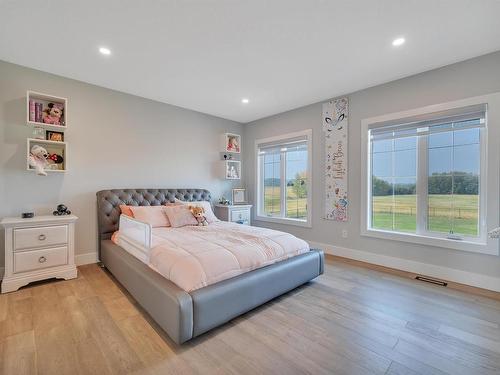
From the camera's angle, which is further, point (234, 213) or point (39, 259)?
point (234, 213)

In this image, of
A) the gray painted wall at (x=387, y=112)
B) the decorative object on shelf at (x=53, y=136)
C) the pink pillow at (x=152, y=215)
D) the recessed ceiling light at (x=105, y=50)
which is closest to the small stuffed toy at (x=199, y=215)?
the pink pillow at (x=152, y=215)

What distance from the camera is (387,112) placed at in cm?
321

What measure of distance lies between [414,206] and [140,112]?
13.8 feet

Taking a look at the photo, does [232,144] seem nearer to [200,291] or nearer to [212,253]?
[212,253]

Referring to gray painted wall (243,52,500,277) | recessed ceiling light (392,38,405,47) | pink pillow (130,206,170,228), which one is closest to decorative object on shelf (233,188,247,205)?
gray painted wall (243,52,500,277)

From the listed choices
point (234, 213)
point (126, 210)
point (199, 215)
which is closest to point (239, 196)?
point (234, 213)

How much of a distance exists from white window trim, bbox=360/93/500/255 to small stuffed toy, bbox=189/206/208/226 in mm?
2314

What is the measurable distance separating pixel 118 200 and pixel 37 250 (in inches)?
40.6

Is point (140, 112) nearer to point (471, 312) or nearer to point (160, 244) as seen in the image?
point (160, 244)

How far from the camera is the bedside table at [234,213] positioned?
442 cm

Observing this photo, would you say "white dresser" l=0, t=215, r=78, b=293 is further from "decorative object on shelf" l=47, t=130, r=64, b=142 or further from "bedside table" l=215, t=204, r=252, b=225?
"bedside table" l=215, t=204, r=252, b=225

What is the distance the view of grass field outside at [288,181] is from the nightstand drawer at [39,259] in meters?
3.40

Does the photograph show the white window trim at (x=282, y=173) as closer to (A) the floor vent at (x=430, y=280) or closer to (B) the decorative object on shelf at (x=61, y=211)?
(A) the floor vent at (x=430, y=280)

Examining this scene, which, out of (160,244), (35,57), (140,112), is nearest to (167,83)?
(140,112)
